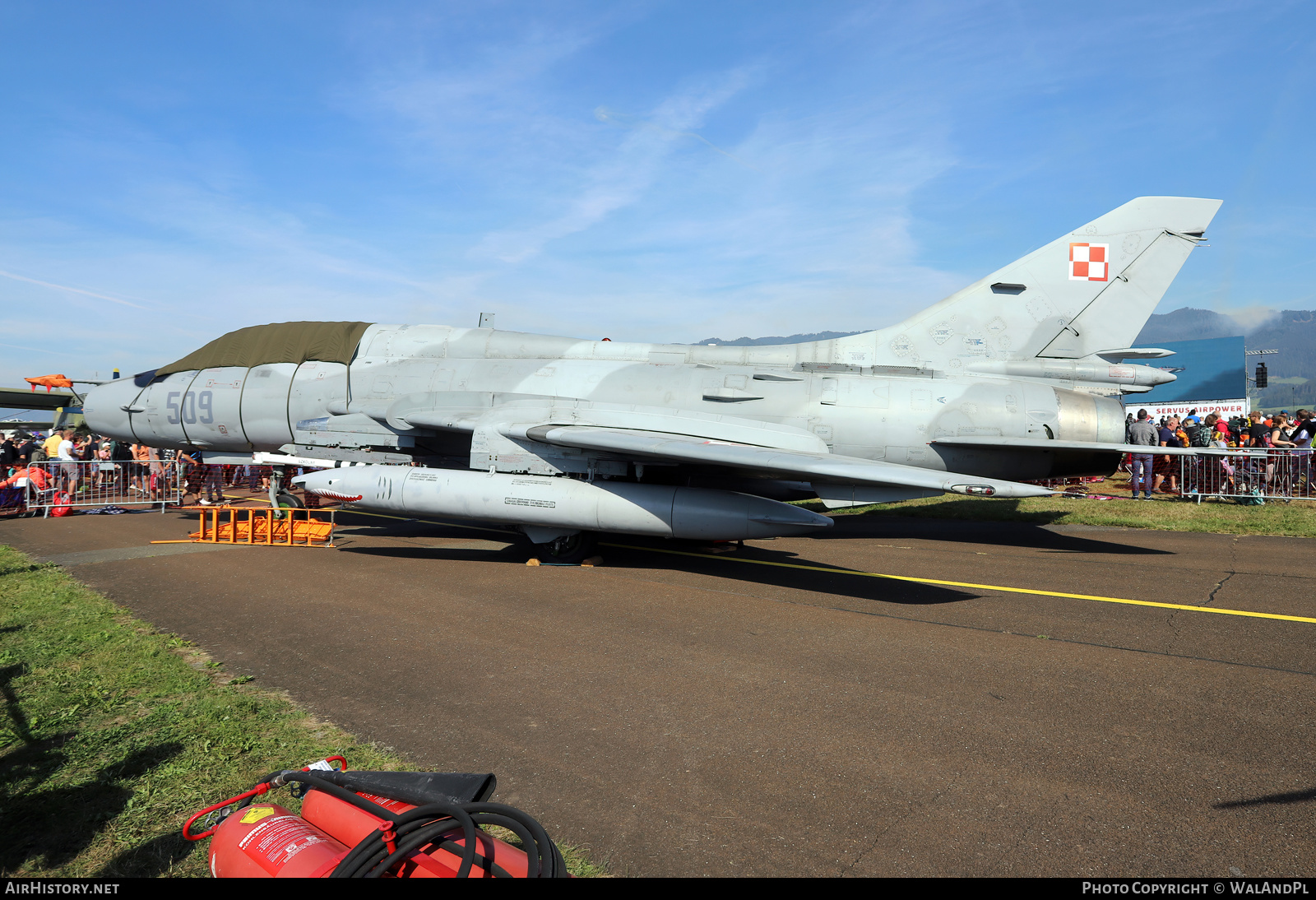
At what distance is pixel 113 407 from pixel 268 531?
4815 millimetres

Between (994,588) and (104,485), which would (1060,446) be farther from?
(104,485)

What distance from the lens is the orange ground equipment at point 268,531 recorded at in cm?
1098

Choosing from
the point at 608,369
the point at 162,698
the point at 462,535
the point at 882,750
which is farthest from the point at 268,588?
the point at 882,750

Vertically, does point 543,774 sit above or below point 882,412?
below

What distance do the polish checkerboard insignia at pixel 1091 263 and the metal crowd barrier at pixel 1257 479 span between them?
7903mm

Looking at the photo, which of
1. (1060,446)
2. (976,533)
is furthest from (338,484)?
(976,533)

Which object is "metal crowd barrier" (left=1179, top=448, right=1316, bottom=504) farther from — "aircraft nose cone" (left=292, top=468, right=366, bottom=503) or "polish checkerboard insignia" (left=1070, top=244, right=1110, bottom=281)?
"aircraft nose cone" (left=292, top=468, right=366, bottom=503)

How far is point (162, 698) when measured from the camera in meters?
4.58

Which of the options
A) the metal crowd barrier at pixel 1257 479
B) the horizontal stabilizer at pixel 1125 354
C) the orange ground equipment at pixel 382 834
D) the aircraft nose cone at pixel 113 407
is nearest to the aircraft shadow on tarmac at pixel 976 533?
the horizontal stabilizer at pixel 1125 354

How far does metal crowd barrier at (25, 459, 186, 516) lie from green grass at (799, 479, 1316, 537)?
15.5 meters

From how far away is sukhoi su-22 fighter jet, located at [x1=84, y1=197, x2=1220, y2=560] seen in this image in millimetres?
9047
